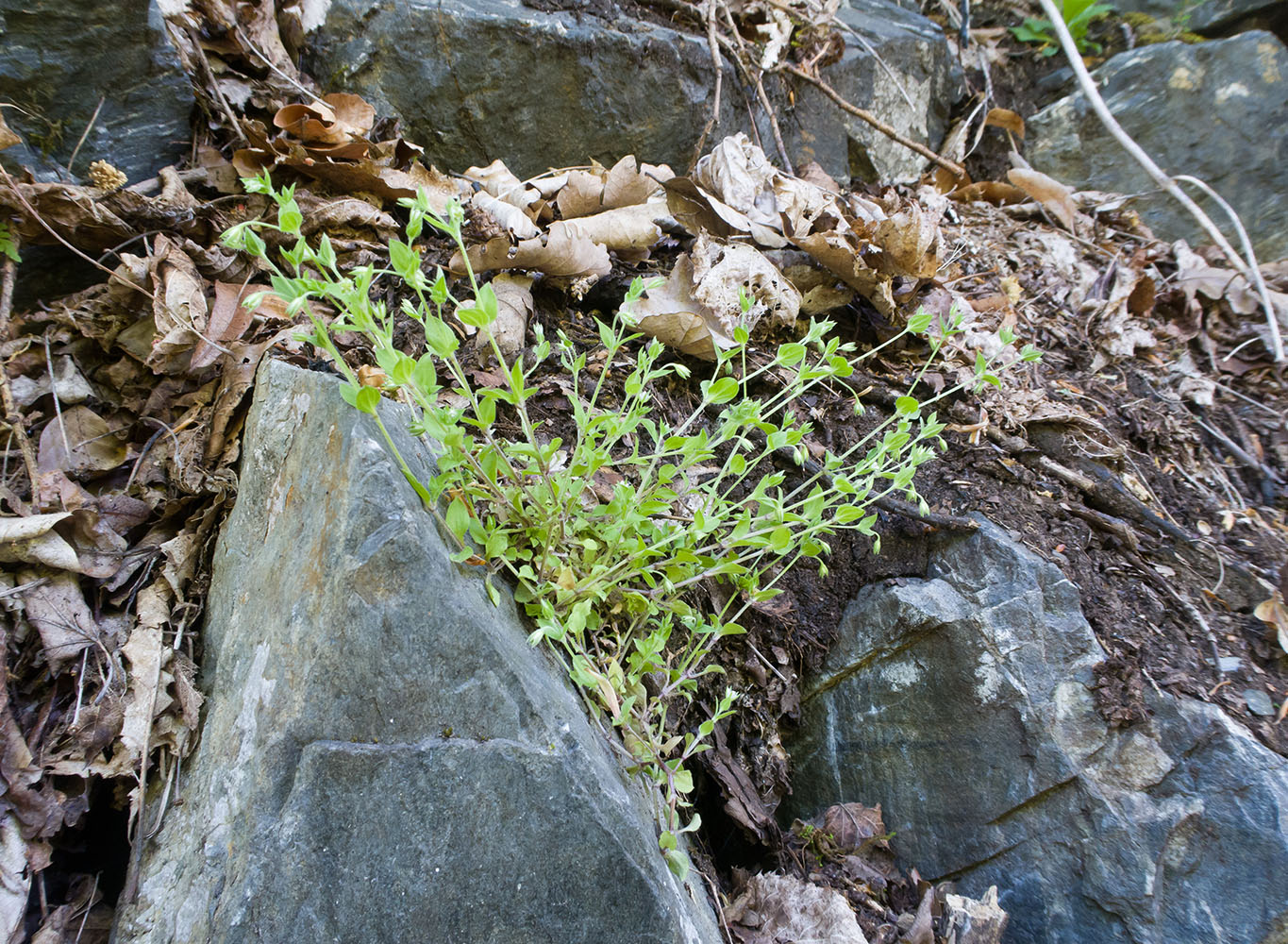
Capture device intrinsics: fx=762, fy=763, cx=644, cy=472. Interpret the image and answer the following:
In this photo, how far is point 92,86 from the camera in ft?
7.55

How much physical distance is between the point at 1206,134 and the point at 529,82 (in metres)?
3.92

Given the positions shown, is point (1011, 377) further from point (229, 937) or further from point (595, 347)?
point (229, 937)

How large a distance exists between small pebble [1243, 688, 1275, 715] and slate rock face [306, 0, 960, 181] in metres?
3.00

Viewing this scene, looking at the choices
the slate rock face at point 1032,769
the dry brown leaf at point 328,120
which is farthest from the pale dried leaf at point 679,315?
the dry brown leaf at point 328,120

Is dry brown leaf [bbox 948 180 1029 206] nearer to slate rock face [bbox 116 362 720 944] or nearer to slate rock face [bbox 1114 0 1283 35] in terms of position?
slate rock face [bbox 1114 0 1283 35]

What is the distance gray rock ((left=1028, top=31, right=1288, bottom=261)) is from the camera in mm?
4340

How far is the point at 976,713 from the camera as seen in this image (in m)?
2.25

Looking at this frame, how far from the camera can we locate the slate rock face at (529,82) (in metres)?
3.00

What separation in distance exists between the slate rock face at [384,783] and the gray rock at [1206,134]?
4542 mm

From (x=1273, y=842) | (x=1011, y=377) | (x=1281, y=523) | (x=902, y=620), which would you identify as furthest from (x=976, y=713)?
(x=1281, y=523)

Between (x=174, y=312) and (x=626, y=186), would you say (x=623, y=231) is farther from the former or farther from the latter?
(x=174, y=312)

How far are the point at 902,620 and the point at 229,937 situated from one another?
183 centimetres

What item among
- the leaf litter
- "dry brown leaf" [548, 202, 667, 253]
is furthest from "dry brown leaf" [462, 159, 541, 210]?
"dry brown leaf" [548, 202, 667, 253]

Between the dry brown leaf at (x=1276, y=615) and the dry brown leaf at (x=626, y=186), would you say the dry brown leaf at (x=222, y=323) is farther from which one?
the dry brown leaf at (x=1276, y=615)
